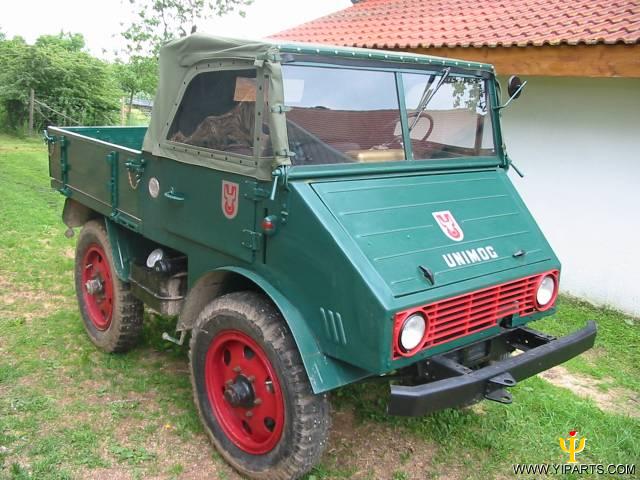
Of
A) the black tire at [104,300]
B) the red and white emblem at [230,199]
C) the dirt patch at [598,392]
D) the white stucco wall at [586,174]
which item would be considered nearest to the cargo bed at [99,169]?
the black tire at [104,300]

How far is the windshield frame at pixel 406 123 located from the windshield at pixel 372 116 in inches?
0.9

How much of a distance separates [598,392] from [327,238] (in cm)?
292

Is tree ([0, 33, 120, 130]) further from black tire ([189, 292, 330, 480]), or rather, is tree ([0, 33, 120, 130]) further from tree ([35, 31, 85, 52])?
black tire ([189, 292, 330, 480])

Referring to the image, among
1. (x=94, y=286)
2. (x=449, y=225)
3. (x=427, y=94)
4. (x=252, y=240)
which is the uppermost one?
(x=427, y=94)

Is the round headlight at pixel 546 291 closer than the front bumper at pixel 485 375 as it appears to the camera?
No

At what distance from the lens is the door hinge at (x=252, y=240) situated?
2.94 m

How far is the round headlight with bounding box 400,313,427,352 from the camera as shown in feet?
8.34

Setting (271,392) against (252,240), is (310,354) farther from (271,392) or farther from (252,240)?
(252,240)

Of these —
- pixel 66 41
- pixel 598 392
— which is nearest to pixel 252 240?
pixel 598 392

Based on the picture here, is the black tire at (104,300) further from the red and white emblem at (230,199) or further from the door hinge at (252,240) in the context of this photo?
the door hinge at (252,240)

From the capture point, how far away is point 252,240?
2.96 metres

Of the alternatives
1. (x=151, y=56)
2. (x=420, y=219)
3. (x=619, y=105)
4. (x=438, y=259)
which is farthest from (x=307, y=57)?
(x=151, y=56)

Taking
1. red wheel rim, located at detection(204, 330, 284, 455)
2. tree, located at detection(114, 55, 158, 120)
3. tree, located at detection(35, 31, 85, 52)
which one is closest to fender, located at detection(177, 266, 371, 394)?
red wheel rim, located at detection(204, 330, 284, 455)

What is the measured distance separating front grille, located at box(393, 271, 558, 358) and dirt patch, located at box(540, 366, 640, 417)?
158cm
